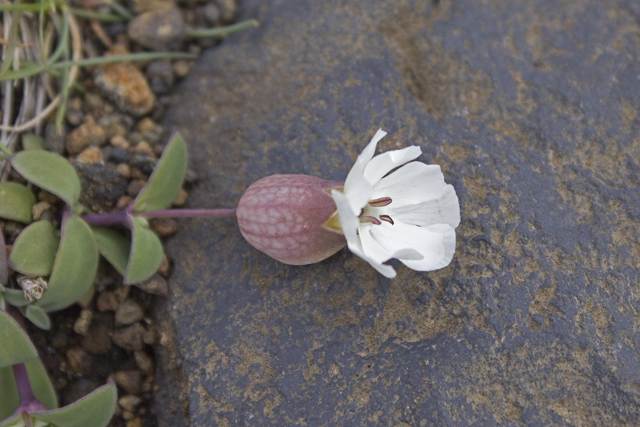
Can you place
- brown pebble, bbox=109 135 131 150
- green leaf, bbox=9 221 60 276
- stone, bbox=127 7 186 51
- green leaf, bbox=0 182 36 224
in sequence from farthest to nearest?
stone, bbox=127 7 186 51 < brown pebble, bbox=109 135 131 150 < green leaf, bbox=0 182 36 224 < green leaf, bbox=9 221 60 276

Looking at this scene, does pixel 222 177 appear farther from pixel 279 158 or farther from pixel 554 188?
pixel 554 188

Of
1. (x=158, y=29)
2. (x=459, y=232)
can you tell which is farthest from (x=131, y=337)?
(x=158, y=29)

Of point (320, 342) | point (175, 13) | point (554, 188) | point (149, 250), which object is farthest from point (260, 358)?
point (175, 13)

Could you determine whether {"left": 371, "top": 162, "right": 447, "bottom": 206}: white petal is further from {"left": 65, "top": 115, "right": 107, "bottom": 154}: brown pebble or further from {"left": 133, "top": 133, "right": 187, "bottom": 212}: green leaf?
{"left": 65, "top": 115, "right": 107, "bottom": 154}: brown pebble

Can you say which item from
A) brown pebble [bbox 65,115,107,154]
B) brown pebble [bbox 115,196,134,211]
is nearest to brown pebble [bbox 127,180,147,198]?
brown pebble [bbox 115,196,134,211]

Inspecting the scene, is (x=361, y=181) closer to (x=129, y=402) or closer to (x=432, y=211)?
(x=432, y=211)
